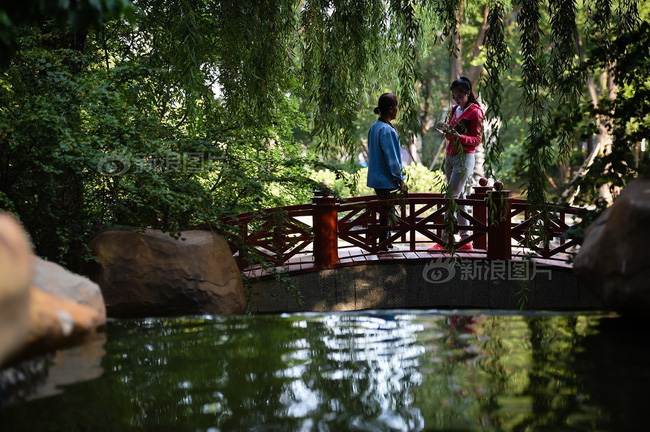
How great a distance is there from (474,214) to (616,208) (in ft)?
20.2

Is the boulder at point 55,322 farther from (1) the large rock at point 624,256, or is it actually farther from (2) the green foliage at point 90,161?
(2) the green foliage at point 90,161

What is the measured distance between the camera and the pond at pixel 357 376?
3.84m

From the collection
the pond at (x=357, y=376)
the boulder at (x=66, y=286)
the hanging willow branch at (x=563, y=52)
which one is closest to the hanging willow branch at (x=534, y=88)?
the hanging willow branch at (x=563, y=52)

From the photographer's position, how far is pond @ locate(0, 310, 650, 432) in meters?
3.84

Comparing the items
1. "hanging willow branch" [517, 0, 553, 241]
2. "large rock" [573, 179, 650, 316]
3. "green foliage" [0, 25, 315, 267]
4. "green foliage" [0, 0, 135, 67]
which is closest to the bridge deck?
"green foliage" [0, 25, 315, 267]

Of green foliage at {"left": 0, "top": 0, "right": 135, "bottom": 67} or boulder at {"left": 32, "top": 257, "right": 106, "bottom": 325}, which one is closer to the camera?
green foliage at {"left": 0, "top": 0, "right": 135, "bottom": 67}

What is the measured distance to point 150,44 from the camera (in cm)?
998

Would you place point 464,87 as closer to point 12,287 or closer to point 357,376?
point 357,376

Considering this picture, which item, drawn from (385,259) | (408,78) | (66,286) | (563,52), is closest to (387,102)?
(408,78)

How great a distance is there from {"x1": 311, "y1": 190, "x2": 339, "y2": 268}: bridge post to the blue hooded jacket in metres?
0.64

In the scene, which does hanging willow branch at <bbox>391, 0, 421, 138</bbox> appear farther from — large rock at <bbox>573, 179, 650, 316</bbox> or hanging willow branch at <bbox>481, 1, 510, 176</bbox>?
large rock at <bbox>573, 179, 650, 316</bbox>

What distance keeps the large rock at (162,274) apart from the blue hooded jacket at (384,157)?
7.48 ft

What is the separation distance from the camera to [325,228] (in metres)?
9.78

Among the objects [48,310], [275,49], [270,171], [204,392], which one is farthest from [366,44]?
[48,310]
